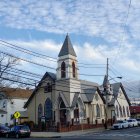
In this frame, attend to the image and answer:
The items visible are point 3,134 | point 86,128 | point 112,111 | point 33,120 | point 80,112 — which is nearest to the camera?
point 3,134

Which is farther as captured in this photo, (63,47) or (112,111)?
(112,111)

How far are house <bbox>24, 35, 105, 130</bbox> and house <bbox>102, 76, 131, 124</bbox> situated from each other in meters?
5.53

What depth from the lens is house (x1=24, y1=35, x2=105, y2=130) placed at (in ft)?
180

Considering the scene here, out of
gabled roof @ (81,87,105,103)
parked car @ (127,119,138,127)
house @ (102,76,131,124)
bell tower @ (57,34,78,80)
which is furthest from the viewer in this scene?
house @ (102,76,131,124)

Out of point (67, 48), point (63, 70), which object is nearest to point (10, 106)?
point (63, 70)

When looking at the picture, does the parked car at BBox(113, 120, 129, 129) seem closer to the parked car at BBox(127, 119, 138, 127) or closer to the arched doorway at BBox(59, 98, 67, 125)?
the parked car at BBox(127, 119, 138, 127)

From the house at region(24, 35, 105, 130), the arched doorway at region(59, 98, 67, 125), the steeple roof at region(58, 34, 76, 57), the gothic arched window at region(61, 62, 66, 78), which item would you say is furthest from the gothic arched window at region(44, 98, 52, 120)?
the steeple roof at region(58, 34, 76, 57)

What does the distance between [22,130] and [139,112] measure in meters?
56.5

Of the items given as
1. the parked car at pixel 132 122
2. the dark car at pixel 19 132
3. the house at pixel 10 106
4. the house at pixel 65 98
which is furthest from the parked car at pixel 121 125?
the house at pixel 10 106

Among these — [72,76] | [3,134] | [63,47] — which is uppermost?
[63,47]

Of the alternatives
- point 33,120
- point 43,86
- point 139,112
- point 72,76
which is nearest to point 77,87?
point 72,76

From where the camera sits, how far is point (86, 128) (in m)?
51.1

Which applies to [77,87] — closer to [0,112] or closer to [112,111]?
[112,111]

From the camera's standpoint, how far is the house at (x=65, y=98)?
54812 millimetres
